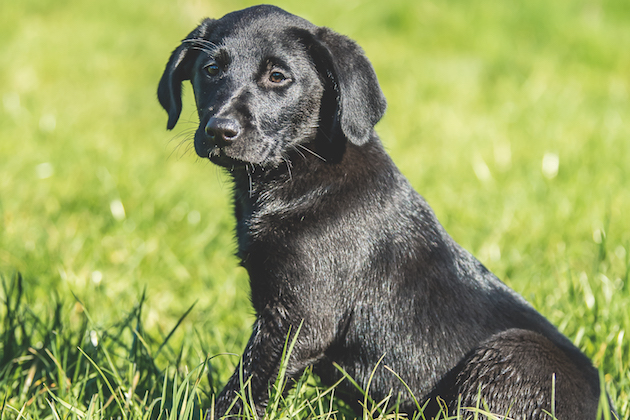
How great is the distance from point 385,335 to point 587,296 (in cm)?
131

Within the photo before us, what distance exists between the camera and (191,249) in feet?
14.6

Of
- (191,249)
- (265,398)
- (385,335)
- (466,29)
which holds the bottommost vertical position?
(191,249)

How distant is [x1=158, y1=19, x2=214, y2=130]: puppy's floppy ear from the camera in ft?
9.66

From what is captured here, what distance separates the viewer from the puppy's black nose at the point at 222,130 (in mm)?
2432

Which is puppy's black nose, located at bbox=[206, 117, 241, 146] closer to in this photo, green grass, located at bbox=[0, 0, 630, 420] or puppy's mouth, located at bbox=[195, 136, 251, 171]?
puppy's mouth, located at bbox=[195, 136, 251, 171]

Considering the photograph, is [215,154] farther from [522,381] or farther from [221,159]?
[522,381]

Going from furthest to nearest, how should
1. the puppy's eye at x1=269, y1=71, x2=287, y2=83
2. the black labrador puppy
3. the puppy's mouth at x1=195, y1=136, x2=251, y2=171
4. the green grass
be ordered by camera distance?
1. the green grass
2. the puppy's eye at x1=269, y1=71, x2=287, y2=83
3. the puppy's mouth at x1=195, y1=136, x2=251, y2=171
4. the black labrador puppy

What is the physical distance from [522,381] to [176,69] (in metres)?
1.99

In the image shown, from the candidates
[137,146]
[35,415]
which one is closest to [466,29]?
[137,146]

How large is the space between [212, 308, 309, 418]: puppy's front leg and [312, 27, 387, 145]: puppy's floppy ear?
2.50 ft

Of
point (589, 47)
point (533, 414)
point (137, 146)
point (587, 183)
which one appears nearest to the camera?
point (533, 414)

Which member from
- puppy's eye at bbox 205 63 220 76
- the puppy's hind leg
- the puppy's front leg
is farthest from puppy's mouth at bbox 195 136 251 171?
the puppy's hind leg

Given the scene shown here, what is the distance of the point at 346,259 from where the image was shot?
2.48 metres

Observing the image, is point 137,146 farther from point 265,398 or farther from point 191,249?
point 265,398
